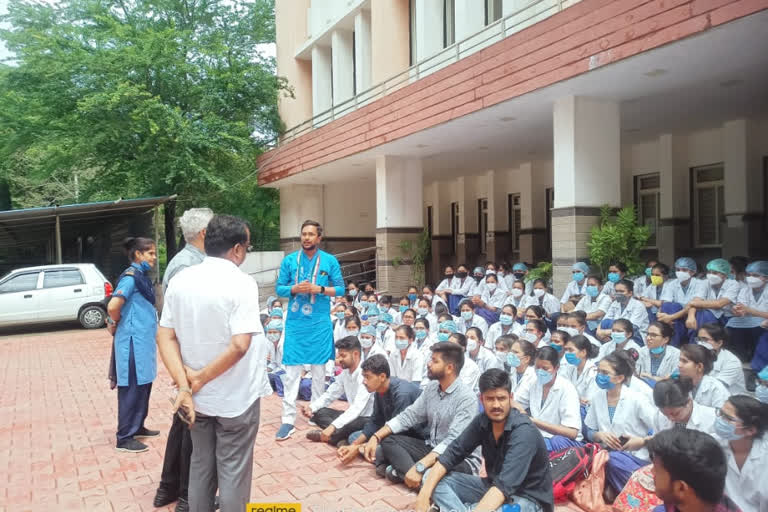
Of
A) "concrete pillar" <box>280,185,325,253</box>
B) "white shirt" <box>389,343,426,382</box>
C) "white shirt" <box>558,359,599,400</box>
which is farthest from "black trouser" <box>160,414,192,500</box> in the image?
"concrete pillar" <box>280,185,325,253</box>

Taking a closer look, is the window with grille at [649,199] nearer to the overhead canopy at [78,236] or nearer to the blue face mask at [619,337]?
the blue face mask at [619,337]

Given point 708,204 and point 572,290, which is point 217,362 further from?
point 708,204

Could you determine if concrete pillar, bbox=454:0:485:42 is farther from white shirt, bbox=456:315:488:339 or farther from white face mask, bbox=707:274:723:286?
white face mask, bbox=707:274:723:286

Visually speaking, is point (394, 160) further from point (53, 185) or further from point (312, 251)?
point (53, 185)

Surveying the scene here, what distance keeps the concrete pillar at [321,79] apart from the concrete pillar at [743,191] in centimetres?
1102

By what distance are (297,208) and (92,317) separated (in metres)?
7.25

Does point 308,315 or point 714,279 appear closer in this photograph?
point 308,315

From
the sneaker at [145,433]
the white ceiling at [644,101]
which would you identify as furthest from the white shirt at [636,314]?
the sneaker at [145,433]

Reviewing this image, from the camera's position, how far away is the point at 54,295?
12508 mm

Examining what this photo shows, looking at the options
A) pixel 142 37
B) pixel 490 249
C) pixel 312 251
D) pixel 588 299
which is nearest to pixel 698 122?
pixel 588 299

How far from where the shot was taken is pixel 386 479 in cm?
406

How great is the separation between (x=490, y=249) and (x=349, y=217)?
4664 millimetres

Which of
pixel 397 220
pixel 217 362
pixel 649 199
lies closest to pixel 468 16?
pixel 397 220

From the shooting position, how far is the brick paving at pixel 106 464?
3.82 meters
